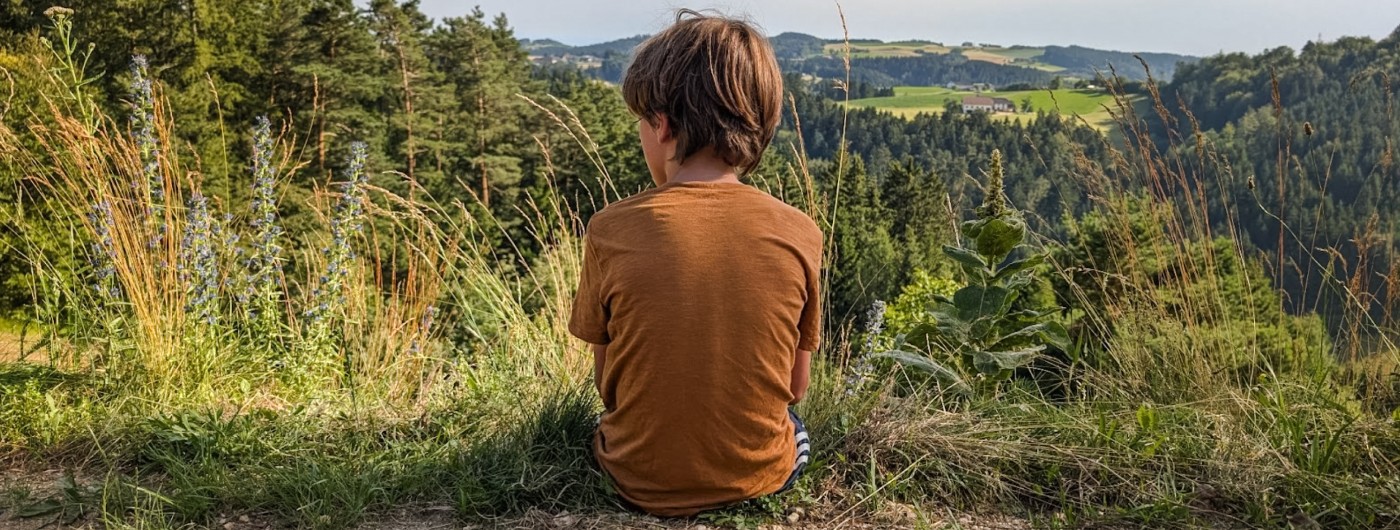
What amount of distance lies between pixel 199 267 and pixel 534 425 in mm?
1622

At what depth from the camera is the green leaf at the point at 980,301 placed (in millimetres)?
2713

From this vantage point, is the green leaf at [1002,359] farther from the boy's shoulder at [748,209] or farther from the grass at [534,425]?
the boy's shoulder at [748,209]

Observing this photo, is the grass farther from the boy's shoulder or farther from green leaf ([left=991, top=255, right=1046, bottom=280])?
the boy's shoulder

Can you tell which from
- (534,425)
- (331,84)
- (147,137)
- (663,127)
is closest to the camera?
(663,127)

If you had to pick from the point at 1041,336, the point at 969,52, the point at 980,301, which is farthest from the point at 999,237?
the point at 969,52

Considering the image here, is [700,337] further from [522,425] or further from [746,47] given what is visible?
[522,425]

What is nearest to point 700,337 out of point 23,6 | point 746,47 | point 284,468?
point 746,47

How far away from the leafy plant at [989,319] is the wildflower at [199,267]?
7.44ft

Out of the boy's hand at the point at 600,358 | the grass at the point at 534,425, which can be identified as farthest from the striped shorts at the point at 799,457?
the boy's hand at the point at 600,358

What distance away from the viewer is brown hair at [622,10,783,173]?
1.60 metres

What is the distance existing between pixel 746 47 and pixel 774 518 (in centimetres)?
102

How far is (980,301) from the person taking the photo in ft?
9.02

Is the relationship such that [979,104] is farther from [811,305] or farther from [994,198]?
[811,305]

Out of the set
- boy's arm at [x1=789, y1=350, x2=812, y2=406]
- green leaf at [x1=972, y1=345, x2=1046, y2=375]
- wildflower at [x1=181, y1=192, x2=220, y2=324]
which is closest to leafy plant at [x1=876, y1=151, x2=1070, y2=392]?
green leaf at [x1=972, y1=345, x2=1046, y2=375]
